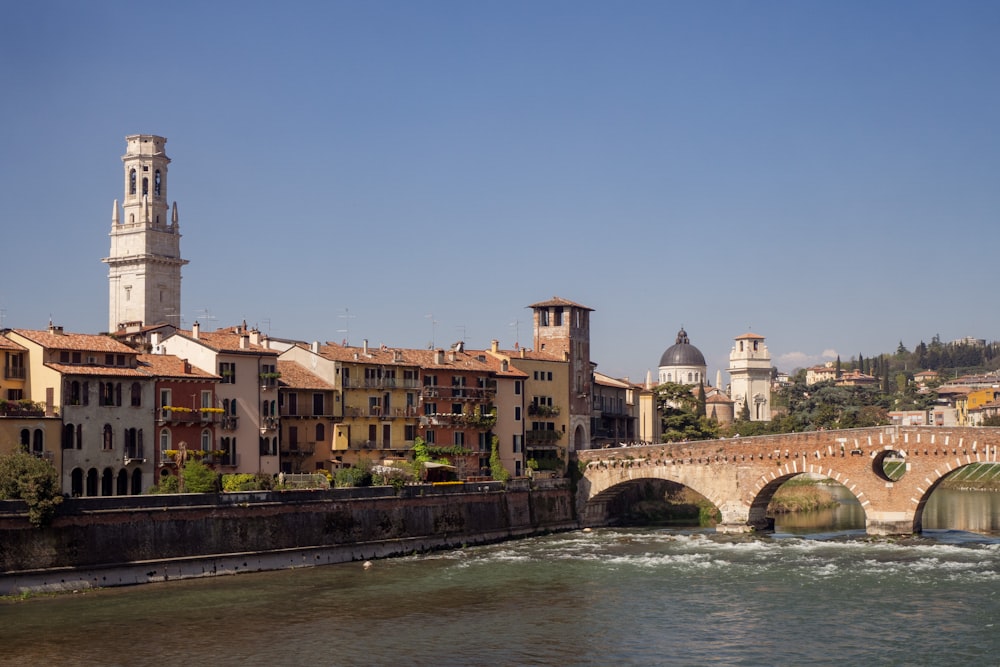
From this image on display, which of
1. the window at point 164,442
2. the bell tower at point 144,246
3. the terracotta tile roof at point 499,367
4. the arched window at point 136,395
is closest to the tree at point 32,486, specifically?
the arched window at point 136,395

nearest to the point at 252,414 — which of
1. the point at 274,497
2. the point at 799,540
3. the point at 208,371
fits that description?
the point at 208,371

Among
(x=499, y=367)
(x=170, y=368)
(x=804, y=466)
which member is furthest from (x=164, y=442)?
(x=804, y=466)

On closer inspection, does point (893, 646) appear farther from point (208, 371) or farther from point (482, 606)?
point (208, 371)

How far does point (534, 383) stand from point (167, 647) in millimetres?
49498

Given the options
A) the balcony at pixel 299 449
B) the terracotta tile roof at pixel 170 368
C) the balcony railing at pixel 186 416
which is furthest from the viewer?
the balcony at pixel 299 449

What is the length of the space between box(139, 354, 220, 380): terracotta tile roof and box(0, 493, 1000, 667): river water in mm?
12508

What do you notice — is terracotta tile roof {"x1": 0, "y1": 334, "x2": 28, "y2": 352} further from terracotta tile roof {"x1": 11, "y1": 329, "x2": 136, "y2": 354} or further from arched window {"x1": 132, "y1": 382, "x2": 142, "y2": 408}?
arched window {"x1": 132, "y1": 382, "x2": 142, "y2": 408}

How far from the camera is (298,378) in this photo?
76.4m

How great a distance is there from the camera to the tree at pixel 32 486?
51969mm

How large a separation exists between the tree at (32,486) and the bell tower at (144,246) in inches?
2103

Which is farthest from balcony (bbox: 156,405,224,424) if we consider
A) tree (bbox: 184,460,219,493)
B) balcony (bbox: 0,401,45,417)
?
balcony (bbox: 0,401,45,417)

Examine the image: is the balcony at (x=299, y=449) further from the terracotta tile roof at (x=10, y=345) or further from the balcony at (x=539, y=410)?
the balcony at (x=539, y=410)

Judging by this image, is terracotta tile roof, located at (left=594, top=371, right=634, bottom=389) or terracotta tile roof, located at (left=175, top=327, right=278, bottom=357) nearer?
terracotta tile roof, located at (left=175, top=327, right=278, bottom=357)

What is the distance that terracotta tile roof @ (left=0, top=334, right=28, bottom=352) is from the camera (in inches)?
2378
